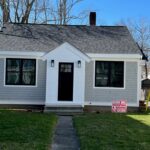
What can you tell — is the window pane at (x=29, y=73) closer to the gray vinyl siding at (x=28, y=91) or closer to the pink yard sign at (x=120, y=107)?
the gray vinyl siding at (x=28, y=91)

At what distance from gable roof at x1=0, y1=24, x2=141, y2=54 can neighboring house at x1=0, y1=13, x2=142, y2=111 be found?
0.06 metres

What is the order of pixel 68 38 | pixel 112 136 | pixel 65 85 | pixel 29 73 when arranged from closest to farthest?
pixel 112 136, pixel 65 85, pixel 29 73, pixel 68 38

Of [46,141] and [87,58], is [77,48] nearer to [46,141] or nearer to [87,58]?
[87,58]

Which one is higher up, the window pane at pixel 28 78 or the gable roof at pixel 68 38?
the gable roof at pixel 68 38

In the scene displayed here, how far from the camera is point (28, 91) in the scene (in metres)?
22.0

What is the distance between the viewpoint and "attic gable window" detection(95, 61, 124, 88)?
22109 mm

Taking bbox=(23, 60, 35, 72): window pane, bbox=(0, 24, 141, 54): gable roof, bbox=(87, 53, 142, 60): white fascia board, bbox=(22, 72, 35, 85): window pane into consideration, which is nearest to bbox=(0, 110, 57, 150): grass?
bbox=(22, 72, 35, 85): window pane

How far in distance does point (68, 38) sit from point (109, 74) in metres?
3.46

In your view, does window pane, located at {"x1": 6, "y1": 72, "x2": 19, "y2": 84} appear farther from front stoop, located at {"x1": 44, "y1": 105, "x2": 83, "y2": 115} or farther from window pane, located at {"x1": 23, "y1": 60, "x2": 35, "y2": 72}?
front stoop, located at {"x1": 44, "y1": 105, "x2": 83, "y2": 115}

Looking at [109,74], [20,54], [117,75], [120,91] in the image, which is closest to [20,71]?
[20,54]

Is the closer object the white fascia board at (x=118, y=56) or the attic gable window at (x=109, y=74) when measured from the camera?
the white fascia board at (x=118, y=56)

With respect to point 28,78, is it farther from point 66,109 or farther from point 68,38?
point 68,38

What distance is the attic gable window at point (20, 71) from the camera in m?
22.0

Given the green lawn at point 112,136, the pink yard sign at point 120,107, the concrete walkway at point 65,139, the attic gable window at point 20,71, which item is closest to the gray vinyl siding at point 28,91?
the attic gable window at point 20,71
